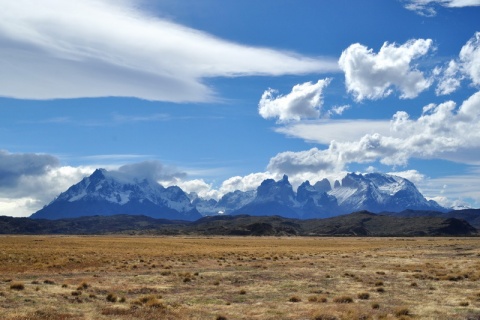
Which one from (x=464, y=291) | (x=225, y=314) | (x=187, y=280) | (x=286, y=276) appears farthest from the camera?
(x=286, y=276)

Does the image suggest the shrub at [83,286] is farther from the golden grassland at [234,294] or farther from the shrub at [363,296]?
the shrub at [363,296]

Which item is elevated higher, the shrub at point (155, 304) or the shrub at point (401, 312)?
the shrub at point (155, 304)

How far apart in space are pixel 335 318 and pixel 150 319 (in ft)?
31.5

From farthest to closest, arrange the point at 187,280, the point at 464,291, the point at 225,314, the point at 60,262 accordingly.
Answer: the point at 60,262 < the point at 187,280 < the point at 464,291 < the point at 225,314

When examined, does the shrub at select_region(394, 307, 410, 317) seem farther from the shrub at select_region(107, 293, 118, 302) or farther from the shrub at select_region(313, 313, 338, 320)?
the shrub at select_region(107, 293, 118, 302)

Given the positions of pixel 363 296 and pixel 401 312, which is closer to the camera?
pixel 401 312

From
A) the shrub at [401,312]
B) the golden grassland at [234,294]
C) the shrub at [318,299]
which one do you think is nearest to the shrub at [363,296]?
the golden grassland at [234,294]

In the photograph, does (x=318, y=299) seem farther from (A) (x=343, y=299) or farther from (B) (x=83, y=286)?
(B) (x=83, y=286)

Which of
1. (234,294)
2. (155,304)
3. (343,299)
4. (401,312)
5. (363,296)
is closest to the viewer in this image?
(401,312)

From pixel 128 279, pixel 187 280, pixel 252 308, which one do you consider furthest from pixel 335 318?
pixel 128 279

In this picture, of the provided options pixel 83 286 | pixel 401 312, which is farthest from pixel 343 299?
pixel 83 286

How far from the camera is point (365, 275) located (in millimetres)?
46750

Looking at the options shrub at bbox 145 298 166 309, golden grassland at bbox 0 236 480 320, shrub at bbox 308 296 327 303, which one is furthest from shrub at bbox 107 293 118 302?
shrub at bbox 308 296 327 303

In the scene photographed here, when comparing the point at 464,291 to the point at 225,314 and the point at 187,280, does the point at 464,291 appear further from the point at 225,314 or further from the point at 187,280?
the point at 187,280
